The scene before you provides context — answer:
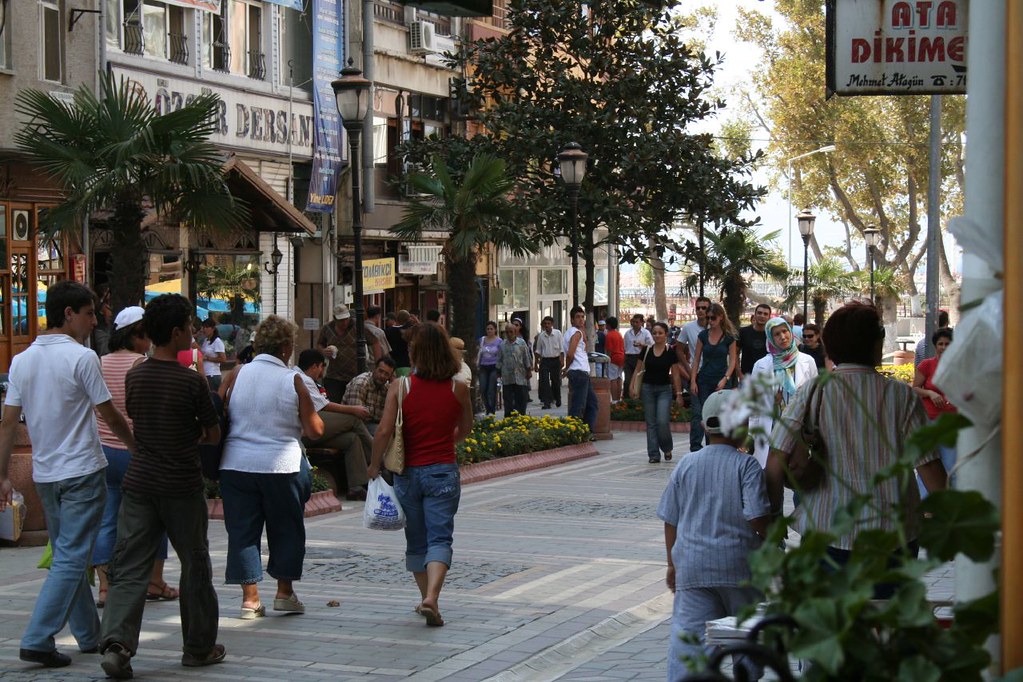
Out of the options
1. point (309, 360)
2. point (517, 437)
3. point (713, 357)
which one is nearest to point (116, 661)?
point (309, 360)

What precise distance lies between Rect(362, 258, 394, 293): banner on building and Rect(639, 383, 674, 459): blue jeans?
7.63 meters

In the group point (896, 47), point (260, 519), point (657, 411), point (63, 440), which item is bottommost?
point (657, 411)

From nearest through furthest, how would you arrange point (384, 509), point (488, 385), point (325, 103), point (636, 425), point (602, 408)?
point (384, 509)
point (602, 408)
point (636, 425)
point (488, 385)
point (325, 103)

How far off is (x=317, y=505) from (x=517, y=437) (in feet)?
17.0

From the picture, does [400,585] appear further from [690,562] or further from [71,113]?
[71,113]

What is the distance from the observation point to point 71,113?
17.0m

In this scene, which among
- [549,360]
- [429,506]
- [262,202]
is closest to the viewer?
[429,506]

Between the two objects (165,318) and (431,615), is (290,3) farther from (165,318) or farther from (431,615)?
(165,318)

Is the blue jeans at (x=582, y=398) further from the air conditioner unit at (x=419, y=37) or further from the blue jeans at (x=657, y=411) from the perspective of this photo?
the air conditioner unit at (x=419, y=37)

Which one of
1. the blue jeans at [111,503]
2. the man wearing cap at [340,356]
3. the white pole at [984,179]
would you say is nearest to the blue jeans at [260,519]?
the blue jeans at [111,503]

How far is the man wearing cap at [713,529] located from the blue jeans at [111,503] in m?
3.94

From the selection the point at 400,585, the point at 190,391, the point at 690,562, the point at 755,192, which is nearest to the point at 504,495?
the point at 400,585

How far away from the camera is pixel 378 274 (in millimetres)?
26047

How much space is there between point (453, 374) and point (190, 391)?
178 centimetres
